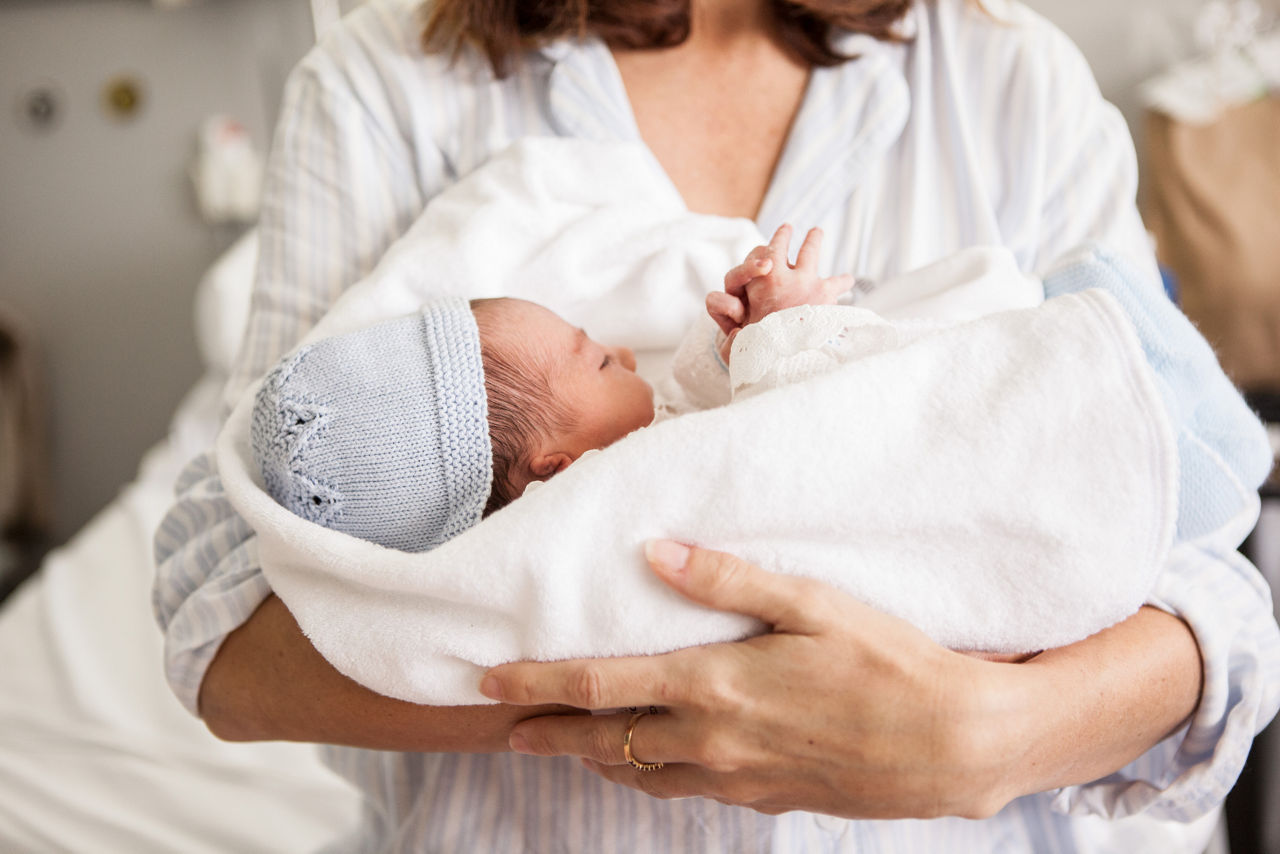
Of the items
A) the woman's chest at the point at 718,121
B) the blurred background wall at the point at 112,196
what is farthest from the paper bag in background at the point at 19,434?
the woman's chest at the point at 718,121

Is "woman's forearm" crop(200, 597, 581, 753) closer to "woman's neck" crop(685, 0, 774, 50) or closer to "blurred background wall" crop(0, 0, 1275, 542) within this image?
"woman's neck" crop(685, 0, 774, 50)

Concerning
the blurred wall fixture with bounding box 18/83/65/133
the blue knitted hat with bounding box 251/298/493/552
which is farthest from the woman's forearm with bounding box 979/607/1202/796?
the blurred wall fixture with bounding box 18/83/65/133

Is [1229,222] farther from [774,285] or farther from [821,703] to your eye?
[821,703]

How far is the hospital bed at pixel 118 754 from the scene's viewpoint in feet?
4.74

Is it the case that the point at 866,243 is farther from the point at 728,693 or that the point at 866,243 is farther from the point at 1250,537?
the point at 1250,537

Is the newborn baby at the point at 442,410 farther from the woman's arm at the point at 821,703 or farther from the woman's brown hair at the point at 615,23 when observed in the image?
the woman's brown hair at the point at 615,23

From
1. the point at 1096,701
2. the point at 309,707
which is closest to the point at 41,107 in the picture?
the point at 309,707

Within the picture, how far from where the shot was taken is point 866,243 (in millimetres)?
1091

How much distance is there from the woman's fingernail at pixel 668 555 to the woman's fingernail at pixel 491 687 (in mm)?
161

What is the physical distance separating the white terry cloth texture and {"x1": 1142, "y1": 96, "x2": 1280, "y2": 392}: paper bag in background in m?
1.81

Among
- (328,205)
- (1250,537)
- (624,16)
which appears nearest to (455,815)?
(328,205)

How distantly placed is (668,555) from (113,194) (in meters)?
2.95

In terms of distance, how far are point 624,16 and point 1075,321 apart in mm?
715

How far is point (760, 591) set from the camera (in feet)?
2.21
